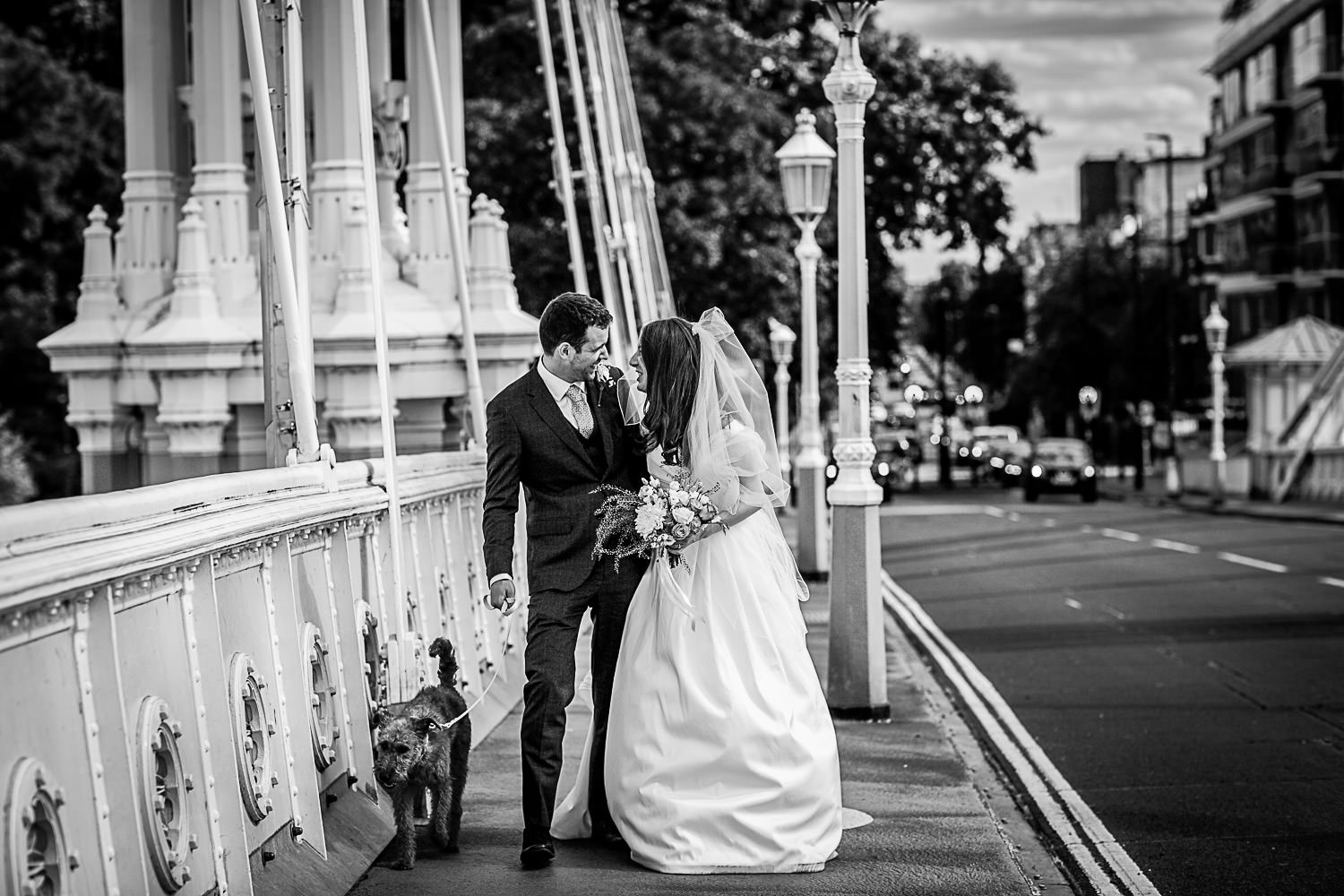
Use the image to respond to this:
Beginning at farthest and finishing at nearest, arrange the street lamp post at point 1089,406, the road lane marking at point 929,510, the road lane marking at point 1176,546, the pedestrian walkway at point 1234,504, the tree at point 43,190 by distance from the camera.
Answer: the street lamp post at point 1089,406, the road lane marking at point 929,510, the tree at point 43,190, the pedestrian walkway at point 1234,504, the road lane marking at point 1176,546

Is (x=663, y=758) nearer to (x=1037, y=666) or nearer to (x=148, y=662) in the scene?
(x=148, y=662)

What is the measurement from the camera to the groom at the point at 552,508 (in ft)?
23.5

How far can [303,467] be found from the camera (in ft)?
24.2

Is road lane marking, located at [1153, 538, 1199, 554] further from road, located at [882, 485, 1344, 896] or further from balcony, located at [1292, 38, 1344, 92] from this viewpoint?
balcony, located at [1292, 38, 1344, 92]

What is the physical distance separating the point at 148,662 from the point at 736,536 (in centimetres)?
293

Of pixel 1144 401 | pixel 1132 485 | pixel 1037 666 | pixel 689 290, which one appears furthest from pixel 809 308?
pixel 1144 401

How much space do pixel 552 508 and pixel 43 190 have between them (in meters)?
37.0

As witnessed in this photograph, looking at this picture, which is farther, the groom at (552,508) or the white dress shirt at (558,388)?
the white dress shirt at (558,388)

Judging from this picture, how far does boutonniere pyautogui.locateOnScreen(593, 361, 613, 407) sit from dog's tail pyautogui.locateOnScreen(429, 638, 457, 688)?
107 centimetres

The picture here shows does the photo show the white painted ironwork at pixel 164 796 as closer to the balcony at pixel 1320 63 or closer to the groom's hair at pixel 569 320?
the groom's hair at pixel 569 320

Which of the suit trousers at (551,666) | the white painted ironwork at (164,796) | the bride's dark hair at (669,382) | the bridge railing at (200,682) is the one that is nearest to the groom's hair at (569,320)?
the bride's dark hair at (669,382)

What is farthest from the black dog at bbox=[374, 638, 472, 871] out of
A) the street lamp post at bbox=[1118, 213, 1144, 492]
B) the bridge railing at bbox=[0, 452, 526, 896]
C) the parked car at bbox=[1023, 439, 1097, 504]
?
the street lamp post at bbox=[1118, 213, 1144, 492]

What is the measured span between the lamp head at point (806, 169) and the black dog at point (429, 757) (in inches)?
493

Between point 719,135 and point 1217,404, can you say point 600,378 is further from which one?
point 1217,404
